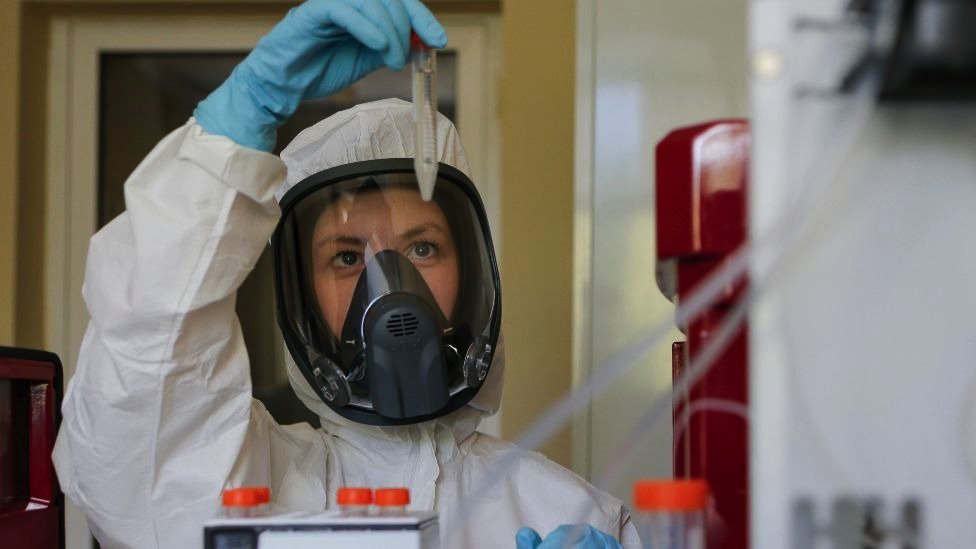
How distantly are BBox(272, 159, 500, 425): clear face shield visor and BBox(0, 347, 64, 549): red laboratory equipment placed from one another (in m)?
0.33

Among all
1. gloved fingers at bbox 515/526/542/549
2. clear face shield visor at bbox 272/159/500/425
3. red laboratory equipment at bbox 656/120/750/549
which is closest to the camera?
red laboratory equipment at bbox 656/120/750/549

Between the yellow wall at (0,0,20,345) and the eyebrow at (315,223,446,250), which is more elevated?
the yellow wall at (0,0,20,345)

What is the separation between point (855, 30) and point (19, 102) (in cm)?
231

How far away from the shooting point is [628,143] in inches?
81.5

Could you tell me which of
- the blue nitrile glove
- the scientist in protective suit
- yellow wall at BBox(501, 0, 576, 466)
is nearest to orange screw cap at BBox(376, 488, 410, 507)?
the scientist in protective suit

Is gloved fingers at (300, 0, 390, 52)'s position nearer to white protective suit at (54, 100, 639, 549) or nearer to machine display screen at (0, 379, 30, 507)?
white protective suit at (54, 100, 639, 549)

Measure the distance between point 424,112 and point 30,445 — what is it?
0.65 metres

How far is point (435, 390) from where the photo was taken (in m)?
1.34

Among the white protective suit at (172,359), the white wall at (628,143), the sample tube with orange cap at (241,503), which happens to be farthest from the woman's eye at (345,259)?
the white wall at (628,143)

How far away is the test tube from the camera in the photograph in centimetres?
108

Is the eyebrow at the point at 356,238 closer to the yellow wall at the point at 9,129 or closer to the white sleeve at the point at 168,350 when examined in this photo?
the white sleeve at the point at 168,350

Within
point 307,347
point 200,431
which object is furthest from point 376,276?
point 200,431

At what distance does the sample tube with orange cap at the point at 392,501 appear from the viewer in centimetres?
77

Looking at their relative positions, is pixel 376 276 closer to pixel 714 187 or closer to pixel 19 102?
pixel 714 187
